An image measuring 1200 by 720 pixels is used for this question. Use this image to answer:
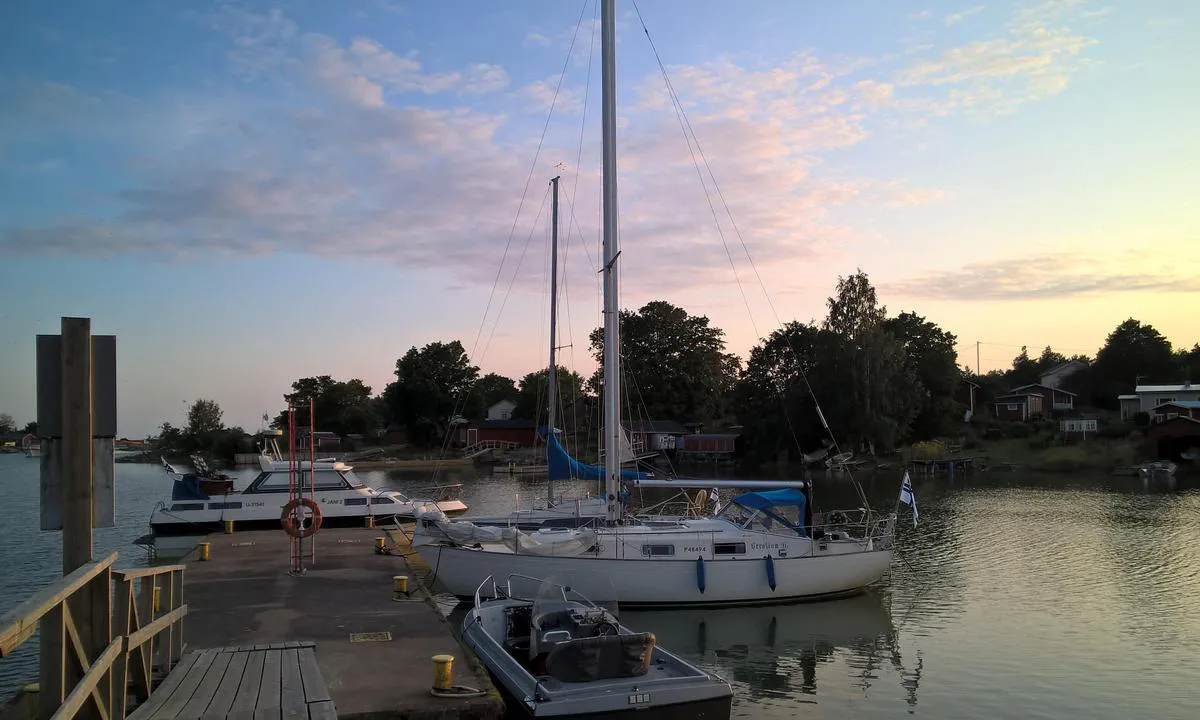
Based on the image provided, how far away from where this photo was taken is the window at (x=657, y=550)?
19456 mm

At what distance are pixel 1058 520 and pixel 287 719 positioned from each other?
3626cm

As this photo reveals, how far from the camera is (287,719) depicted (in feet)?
25.5

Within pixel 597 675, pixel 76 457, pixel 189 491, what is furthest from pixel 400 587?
pixel 189 491

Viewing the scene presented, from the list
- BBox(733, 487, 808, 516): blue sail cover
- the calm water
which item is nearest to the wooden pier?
the calm water

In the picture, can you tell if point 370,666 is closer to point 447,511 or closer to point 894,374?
point 447,511

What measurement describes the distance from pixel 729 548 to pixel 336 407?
116342 millimetres

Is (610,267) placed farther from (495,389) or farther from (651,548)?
(495,389)

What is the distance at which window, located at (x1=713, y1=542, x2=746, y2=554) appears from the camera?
19.9 m

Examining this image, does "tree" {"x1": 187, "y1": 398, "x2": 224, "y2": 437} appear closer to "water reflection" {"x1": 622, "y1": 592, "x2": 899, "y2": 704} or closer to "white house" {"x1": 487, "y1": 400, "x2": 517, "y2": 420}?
"white house" {"x1": 487, "y1": 400, "x2": 517, "y2": 420}

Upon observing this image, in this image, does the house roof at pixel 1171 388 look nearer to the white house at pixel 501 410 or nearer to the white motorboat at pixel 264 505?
the white motorboat at pixel 264 505

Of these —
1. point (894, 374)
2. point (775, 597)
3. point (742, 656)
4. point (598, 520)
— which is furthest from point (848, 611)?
point (894, 374)

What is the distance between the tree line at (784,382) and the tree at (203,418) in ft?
0.57

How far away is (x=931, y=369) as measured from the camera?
84875 millimetres

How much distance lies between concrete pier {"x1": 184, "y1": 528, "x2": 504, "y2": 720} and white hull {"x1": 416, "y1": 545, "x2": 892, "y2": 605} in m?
1.35
